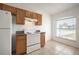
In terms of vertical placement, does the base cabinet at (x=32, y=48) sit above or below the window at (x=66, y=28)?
below

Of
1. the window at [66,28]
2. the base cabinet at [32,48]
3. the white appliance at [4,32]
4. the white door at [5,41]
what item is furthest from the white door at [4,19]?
the window at [66,28]

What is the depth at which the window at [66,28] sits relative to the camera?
198 inches

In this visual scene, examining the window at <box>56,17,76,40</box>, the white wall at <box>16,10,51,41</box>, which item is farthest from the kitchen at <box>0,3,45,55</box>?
the window at <box>56,17,76,40</box>

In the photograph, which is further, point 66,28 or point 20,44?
point 66,28

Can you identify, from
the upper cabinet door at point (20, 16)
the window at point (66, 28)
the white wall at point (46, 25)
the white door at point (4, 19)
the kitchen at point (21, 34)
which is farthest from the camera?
the white wall at point (46, 25)

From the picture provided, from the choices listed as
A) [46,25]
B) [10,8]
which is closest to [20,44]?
[10,8]

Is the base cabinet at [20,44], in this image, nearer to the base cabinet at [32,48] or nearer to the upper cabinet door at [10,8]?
the base cabinet at [32,48]

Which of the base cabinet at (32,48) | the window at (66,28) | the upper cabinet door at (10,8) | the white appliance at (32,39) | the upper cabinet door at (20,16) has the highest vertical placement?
the upper cabinet door at (10,8)

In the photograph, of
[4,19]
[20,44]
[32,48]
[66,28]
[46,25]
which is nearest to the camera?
[4,19]

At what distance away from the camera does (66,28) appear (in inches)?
224

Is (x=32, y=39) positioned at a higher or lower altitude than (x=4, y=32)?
lower

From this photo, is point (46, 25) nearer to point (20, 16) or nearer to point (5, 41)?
point (20, 16)

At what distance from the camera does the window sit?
5.03 m
